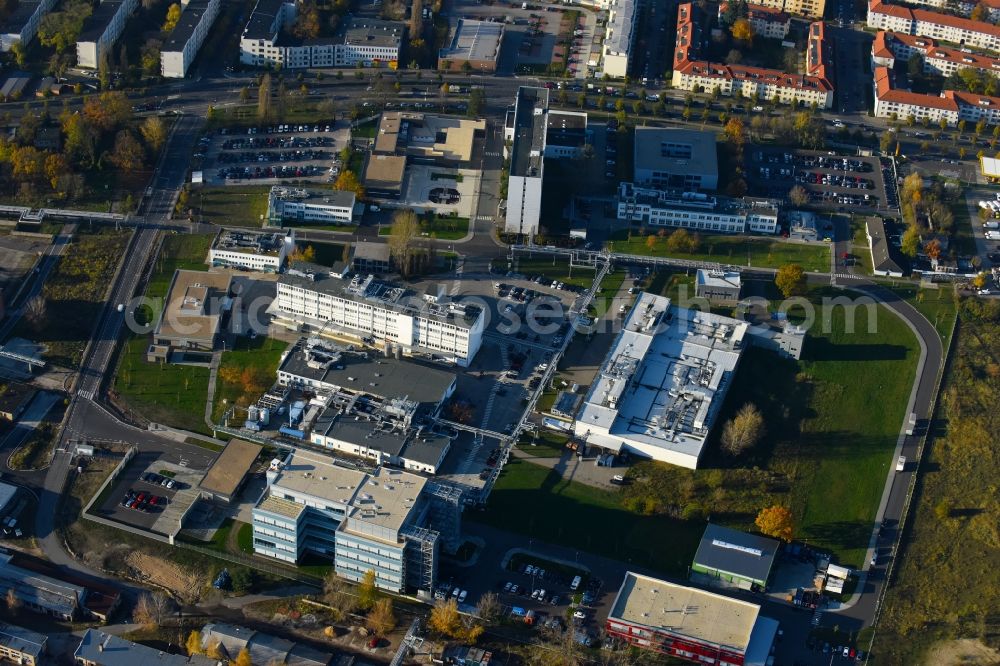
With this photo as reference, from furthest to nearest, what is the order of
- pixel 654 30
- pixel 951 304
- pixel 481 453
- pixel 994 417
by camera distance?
pixel 654 30, pixel 951 304, pixel 994 417, pixel 481 453

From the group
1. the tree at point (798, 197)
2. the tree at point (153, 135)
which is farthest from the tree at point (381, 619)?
the tree at point (798, 197)

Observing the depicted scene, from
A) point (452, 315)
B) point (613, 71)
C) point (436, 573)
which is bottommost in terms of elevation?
point (436, 573)

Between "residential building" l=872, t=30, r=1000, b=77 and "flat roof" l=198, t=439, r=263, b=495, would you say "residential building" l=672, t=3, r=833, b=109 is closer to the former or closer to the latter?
"residential building" l=872, t=30, r=1000, b=77

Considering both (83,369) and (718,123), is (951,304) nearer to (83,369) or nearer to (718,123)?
(718,123)

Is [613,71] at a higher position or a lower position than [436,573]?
higher

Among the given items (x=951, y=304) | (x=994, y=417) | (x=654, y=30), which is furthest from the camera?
(x=654, y=30)

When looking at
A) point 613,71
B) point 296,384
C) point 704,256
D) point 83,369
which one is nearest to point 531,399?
point 296,384

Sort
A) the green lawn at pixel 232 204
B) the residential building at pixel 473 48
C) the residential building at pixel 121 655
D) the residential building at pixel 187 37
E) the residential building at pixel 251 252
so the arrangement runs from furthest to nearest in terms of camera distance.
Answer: the residential building at pixel 473 48, the residential building at pixel 187 37, the green lawn at pixel 232 204, the residential building at pixel 251 252, the residential building at pixel 121 655

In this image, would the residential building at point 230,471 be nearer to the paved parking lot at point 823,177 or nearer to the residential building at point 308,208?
the residential building at point 308,208
